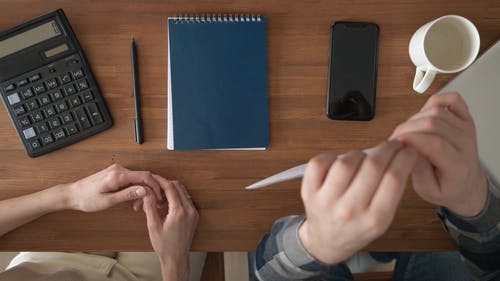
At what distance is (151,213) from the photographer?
0.74 meters

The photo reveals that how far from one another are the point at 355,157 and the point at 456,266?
25.2 inches

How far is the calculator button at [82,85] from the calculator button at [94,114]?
0.03 metres

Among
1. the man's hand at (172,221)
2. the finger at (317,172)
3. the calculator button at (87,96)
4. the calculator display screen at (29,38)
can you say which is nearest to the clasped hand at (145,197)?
the man's hand at (172,221)

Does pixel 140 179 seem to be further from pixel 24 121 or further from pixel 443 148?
pixel 443 148

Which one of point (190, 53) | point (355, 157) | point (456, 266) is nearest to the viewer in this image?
point (355, 157)

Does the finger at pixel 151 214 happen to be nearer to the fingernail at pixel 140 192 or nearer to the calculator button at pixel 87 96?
the fingernail at pixel 140 192

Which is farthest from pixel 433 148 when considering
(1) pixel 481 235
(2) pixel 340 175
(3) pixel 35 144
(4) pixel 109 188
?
(3) pixel 35 144

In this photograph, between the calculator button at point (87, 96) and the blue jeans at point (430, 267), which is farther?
the blue jeans at point (430, 267)

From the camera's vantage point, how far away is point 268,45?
2.47 ft

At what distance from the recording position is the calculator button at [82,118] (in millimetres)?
743

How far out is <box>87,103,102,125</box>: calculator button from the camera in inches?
29.3

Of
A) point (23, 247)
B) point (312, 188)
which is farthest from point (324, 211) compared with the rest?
point (23, 247)

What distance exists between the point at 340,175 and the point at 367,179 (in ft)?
0.08

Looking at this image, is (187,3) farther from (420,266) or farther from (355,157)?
(420,266)
